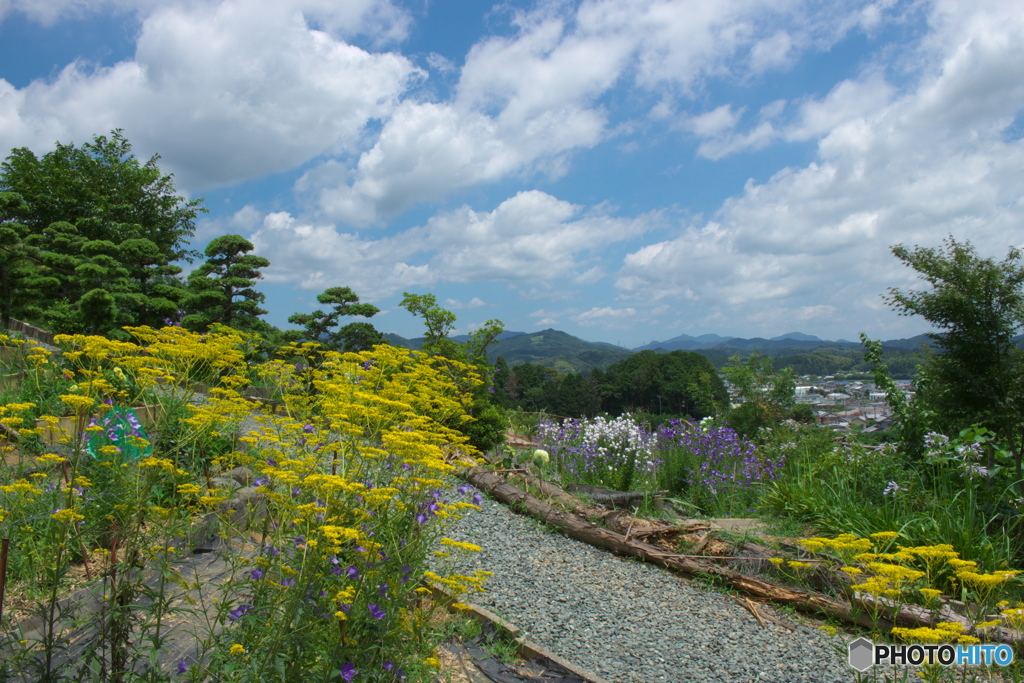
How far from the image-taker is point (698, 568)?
4.13 meters

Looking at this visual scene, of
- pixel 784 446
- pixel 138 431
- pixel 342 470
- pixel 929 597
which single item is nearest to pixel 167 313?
pixel 138 431

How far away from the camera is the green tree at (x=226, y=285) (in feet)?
36.3

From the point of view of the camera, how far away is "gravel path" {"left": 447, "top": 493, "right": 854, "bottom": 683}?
294 centimetres

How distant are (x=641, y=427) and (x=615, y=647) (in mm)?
5098

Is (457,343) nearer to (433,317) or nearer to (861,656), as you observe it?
(433,317)

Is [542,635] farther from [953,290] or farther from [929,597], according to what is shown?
[953,290]

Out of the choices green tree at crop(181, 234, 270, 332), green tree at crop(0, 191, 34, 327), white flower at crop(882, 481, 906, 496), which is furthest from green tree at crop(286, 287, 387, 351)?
white flower at crop(882, 481, 906, 496)

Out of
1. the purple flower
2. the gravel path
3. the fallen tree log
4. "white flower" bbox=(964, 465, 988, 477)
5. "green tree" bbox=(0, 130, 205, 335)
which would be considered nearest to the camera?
the purple flower

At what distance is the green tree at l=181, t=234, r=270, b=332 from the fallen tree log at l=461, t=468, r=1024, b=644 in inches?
307

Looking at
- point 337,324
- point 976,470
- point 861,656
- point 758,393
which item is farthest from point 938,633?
point 337,324

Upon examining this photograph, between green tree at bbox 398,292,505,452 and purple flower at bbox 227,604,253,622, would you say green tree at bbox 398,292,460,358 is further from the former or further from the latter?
purple flower at bbox 227,604,253,622

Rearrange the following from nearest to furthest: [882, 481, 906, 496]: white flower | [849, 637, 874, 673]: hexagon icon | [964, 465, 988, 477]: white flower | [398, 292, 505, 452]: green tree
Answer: [849, 637, 874, 673]: hexagon icon < [964, 465, 988, 477]: white flower < [882, 481, 906, 496]: white flower < [398, 292, 505, 452]: green tree

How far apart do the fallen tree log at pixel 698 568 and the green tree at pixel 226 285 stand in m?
7.81

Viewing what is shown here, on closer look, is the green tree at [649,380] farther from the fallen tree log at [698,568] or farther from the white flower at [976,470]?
the white flower at [976,470]
